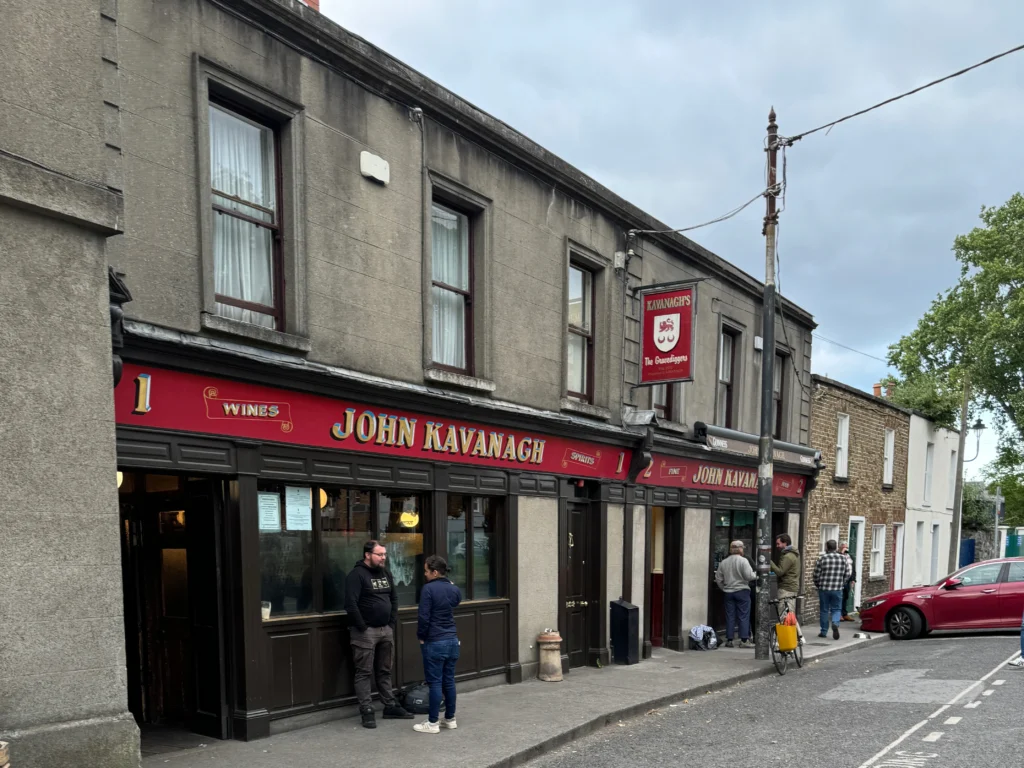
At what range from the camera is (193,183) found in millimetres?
7879

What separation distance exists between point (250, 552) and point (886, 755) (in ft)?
19.3

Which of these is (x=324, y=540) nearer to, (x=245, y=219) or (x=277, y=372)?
(x=277, y=372)

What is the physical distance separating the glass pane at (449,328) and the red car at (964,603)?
37.1 ft

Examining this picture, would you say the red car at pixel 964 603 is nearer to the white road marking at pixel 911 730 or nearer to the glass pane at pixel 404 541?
the white road marking at pixel 911 730

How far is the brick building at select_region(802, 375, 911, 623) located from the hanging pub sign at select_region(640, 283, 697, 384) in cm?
854

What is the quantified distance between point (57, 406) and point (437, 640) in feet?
13.6

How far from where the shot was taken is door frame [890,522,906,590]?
2547cm

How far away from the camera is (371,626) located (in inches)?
353

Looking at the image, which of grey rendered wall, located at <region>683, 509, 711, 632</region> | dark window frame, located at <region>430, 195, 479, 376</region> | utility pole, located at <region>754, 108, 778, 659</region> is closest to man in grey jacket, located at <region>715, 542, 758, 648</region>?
grey rendered wall, located at <region>683, 509, 711, 632</region>

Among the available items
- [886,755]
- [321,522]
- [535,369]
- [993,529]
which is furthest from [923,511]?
[321,522]

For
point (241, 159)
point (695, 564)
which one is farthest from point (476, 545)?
point (695, 564)

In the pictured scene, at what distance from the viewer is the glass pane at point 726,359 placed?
1767cm

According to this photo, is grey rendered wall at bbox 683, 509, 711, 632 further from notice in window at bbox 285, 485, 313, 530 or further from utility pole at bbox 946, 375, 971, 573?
utility pole at bbox 946, 375, 971, 573

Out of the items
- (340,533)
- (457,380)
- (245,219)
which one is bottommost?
(340,533)
